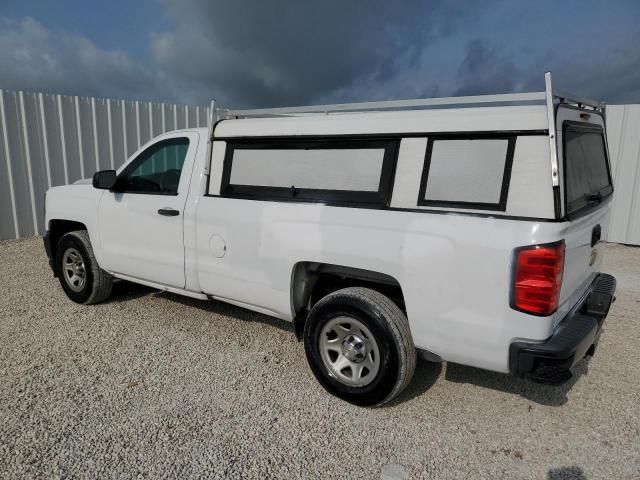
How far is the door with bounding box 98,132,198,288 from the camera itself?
4.10 metres

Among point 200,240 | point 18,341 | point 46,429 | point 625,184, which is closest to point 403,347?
point 200,240

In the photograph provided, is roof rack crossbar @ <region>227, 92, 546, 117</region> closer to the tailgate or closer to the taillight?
the tailgate

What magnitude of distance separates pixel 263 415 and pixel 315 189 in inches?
61.7

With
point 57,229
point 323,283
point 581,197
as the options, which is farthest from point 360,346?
point 57,229

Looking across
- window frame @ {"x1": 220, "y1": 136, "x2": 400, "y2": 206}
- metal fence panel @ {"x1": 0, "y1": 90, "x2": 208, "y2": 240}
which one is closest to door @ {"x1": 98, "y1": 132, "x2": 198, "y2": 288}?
window frame @ {"x1": 220, "y1": 136, "x2": 400, "y2": 206}

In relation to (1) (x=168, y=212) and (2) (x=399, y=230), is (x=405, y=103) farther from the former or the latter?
(1) (x=168, y=212)

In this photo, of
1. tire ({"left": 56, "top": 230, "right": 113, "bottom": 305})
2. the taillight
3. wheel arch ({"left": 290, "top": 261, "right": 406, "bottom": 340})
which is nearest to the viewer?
the taillight

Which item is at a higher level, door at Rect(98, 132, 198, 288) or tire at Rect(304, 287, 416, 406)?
door at Rect(98, 132, 198, 288)

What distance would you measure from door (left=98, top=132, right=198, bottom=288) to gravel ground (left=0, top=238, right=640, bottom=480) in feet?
2.14

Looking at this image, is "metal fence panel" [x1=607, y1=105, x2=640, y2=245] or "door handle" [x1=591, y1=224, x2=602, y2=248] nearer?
"door handle" [x1=591, y1=224, x2=602, y2=248]

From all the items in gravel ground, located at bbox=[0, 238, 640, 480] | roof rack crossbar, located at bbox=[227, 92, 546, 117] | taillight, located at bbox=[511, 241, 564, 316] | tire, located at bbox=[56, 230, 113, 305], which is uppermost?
roof rack crossbar, located at bbox=[227, 92, 546, 117]

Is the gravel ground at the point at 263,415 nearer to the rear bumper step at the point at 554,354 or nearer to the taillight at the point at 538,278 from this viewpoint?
the rear bumper step at the point at 554,354

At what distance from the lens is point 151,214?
425 centimetres

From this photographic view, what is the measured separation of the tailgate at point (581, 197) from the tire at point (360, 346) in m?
0.94
